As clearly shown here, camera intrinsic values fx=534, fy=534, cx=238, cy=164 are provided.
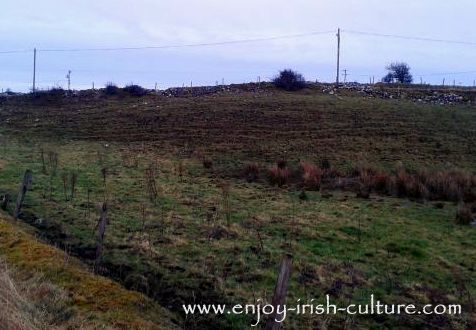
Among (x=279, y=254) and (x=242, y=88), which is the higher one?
(x=242, y=88)

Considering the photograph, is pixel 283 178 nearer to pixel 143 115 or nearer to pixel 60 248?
pixel 60 248

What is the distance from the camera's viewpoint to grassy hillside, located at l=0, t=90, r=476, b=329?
408 inches

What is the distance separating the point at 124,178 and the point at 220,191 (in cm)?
443

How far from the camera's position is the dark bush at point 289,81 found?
5428cm

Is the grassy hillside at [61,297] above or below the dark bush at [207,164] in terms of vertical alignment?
below

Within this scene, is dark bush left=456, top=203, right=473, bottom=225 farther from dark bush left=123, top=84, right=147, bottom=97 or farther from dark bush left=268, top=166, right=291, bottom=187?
dark bush left=123, top=84, right=147, bottom=97

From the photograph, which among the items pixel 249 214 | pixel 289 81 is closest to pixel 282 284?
pixel 249 214

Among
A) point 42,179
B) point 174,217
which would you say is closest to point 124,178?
point 42,179

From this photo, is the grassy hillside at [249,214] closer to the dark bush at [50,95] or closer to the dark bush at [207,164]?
the dark bush at [207,164]

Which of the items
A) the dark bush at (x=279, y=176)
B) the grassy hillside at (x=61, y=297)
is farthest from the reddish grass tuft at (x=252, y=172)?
the grassy hillside at (x=61, y=297)

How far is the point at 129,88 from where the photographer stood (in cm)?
5503

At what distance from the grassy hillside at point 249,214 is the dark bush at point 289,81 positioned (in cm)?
1501

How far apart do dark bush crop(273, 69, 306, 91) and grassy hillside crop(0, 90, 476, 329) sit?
15013 millimetres

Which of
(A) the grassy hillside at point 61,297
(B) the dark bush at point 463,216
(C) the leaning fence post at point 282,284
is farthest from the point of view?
(B) the dark bush at point 463,216
